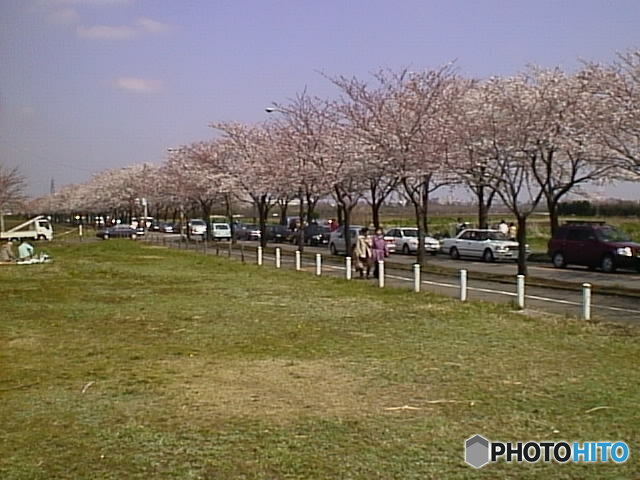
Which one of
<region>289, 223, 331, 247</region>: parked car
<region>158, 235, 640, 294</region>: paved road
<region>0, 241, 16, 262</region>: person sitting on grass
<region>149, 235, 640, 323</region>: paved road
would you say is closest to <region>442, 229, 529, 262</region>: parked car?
<region>158, 235, 640, 294</region>: paved road

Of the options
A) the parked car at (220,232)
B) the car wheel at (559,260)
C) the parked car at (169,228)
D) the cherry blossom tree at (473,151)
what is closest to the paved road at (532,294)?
the car wheel at (559,260)

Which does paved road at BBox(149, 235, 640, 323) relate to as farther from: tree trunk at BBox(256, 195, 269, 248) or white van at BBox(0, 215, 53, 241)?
white van at BBox(0, 215, 53, 241)

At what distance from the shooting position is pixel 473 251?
3878 centimetres

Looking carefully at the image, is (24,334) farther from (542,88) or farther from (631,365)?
(542,88)

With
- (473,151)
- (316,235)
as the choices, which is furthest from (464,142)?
(316,235)

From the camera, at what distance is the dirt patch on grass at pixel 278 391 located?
7.95 m

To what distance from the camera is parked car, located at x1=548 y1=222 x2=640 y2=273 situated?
30.3 meters

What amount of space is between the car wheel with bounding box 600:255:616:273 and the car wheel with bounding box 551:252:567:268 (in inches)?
75.2

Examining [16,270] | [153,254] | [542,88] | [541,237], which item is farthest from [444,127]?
[541,237]

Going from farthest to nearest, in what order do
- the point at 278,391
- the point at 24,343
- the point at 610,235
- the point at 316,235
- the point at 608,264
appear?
the point at 316,235 → the point at 610,235 → the point at 608,264 → the point at 24,343 → the point at 278,391

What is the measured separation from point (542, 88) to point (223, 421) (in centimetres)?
2417

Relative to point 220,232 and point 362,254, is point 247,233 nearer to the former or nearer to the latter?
point 220,232

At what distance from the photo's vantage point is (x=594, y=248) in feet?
103

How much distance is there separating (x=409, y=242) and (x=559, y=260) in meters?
12.7
